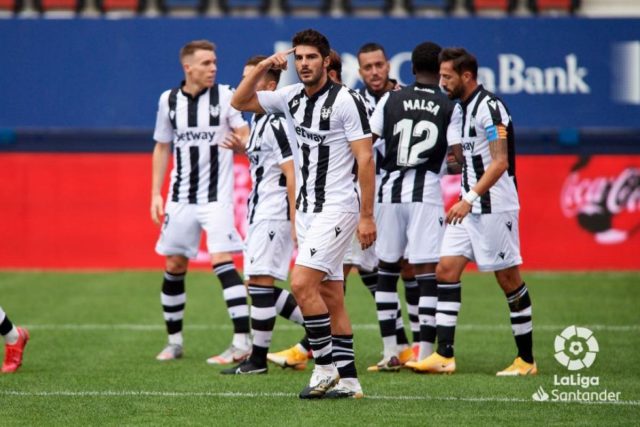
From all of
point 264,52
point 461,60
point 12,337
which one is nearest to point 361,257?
point 461,60

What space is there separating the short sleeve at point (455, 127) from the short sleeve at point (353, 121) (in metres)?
1.70

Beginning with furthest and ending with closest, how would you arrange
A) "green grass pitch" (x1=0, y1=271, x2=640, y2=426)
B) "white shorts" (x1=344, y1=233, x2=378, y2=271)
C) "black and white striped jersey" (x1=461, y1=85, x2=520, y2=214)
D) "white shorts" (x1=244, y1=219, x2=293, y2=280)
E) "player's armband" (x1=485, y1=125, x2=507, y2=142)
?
"white shorts" (x1=344, y1=233, x2=378, y2=271)
"white shorts" (x1=244, y1=219, x2=293, y2=280)
"black and white striped jersey" (x1=461, y1=85, x2=520, y2=214)
"player's armband" (x1=485, y1=125, x2=507, y2=142)
"green grass pitch" (x1=0, y1=271, x2=640, y2=426)

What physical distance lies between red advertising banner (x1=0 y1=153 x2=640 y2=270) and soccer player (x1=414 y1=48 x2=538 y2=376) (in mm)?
7107

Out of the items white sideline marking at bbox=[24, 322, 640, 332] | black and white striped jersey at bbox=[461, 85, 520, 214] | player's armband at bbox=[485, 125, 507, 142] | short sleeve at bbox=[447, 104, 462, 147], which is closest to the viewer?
player's armband at bbox=[485, 125, 507, 142]

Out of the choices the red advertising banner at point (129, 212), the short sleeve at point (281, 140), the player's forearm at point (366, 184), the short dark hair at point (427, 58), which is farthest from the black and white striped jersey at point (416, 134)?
the red advertising banner at point (129, 212)

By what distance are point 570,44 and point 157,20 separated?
6.63m

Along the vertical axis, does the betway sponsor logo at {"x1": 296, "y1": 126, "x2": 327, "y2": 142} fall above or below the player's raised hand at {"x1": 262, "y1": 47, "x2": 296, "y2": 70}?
below

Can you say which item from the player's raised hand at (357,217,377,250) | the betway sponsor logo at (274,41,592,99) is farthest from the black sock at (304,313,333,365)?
the betway sponsor logo at (274,41,592,99)

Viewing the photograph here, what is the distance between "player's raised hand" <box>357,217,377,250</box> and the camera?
7070 millimetres

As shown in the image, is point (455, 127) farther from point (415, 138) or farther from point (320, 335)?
point (320, 335)

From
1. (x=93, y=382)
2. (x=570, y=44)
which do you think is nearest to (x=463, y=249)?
(x=93, y=382)

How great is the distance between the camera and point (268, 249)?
8641mm

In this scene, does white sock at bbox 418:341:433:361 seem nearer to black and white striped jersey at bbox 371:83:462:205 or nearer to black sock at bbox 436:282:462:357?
black sock at bbox 436:282:462:357

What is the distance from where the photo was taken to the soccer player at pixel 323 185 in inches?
283
